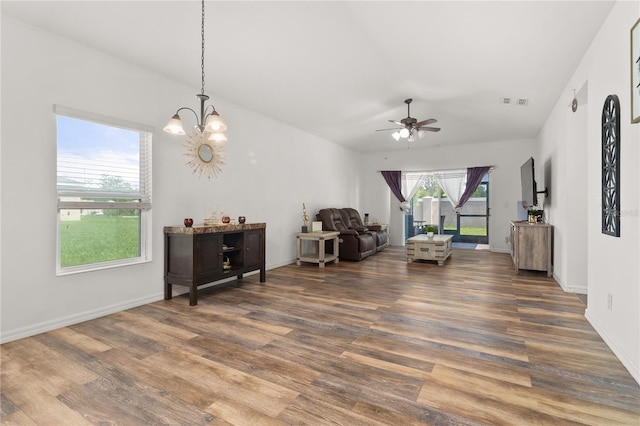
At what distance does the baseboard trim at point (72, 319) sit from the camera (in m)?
2.75

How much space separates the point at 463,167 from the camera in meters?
8.21

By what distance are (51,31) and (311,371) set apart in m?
3.78

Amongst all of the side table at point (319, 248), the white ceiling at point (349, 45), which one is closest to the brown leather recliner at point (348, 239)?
the side table at point (319, 248)

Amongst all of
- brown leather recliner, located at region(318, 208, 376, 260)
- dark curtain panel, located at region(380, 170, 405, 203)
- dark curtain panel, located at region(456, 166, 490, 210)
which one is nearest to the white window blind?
brown leather recliner, located at region(318, 208, 376, 260)

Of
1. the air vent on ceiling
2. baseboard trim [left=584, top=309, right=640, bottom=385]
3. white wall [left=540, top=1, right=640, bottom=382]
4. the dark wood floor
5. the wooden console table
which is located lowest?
the dark wood floor

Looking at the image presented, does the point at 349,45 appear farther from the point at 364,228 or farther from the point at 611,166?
the point at 364,228

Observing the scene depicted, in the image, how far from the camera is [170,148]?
404 centimetres

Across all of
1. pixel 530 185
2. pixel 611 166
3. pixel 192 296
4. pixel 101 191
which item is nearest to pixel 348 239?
pixel 530 185

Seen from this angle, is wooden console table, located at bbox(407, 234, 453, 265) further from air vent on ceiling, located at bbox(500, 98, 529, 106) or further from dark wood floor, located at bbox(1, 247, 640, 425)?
air vent on ceiling, located at bbox(500, 98, 529, 106)

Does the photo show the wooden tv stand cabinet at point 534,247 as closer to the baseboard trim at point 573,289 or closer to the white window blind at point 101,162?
the baseboard trim at point 573,289

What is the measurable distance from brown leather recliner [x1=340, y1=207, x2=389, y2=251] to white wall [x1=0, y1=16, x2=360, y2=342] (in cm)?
294

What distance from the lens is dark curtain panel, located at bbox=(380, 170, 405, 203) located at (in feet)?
29.2

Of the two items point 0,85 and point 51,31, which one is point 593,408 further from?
point 51,31

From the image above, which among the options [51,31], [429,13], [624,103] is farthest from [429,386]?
[51,31]
